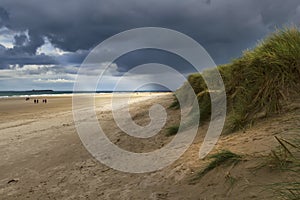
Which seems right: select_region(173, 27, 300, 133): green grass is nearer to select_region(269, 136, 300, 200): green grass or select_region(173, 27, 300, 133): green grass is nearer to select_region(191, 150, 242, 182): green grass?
select_region(191, 150, 242, 182): green grass

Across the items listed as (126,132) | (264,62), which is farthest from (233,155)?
(126,132)

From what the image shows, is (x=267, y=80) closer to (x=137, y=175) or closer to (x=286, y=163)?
(x=286, y=163)

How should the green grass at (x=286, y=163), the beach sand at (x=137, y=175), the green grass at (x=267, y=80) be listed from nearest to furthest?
the green grass at (x=286, y=163) < the beach sand at (x=137, y=175) < the green grass at (x=267, y=80)

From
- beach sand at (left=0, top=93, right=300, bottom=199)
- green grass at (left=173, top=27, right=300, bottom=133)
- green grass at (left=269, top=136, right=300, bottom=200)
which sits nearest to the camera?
green grass at (left=269, top=136, right=300, bottom=200)

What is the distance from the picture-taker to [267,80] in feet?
19.8

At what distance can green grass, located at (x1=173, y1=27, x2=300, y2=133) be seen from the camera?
575 centimetres

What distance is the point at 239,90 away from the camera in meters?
6.99

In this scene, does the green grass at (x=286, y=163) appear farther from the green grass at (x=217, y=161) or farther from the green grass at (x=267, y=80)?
the green grass at (x=267, y=80)

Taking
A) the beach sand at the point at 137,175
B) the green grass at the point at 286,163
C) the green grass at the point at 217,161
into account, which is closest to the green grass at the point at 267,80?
the beach sand at the point at 137,175

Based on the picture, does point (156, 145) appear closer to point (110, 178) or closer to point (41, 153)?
point (110, 178)

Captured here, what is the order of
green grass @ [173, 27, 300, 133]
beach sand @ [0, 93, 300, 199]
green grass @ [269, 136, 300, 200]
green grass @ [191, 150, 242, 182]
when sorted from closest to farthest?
green grass @ [269, 136, 300, 200], beach sand @ [0, 93, 300, 199], green grass @ [191, 150, 242, 182], green grass @ [173, 27, 300, 133]

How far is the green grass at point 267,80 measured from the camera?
18.9ft

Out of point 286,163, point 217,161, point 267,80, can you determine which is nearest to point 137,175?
point 217,161

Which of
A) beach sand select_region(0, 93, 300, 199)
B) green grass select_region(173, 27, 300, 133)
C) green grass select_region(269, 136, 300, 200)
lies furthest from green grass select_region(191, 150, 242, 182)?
green grass select_region(173, 27, 300, 133)
